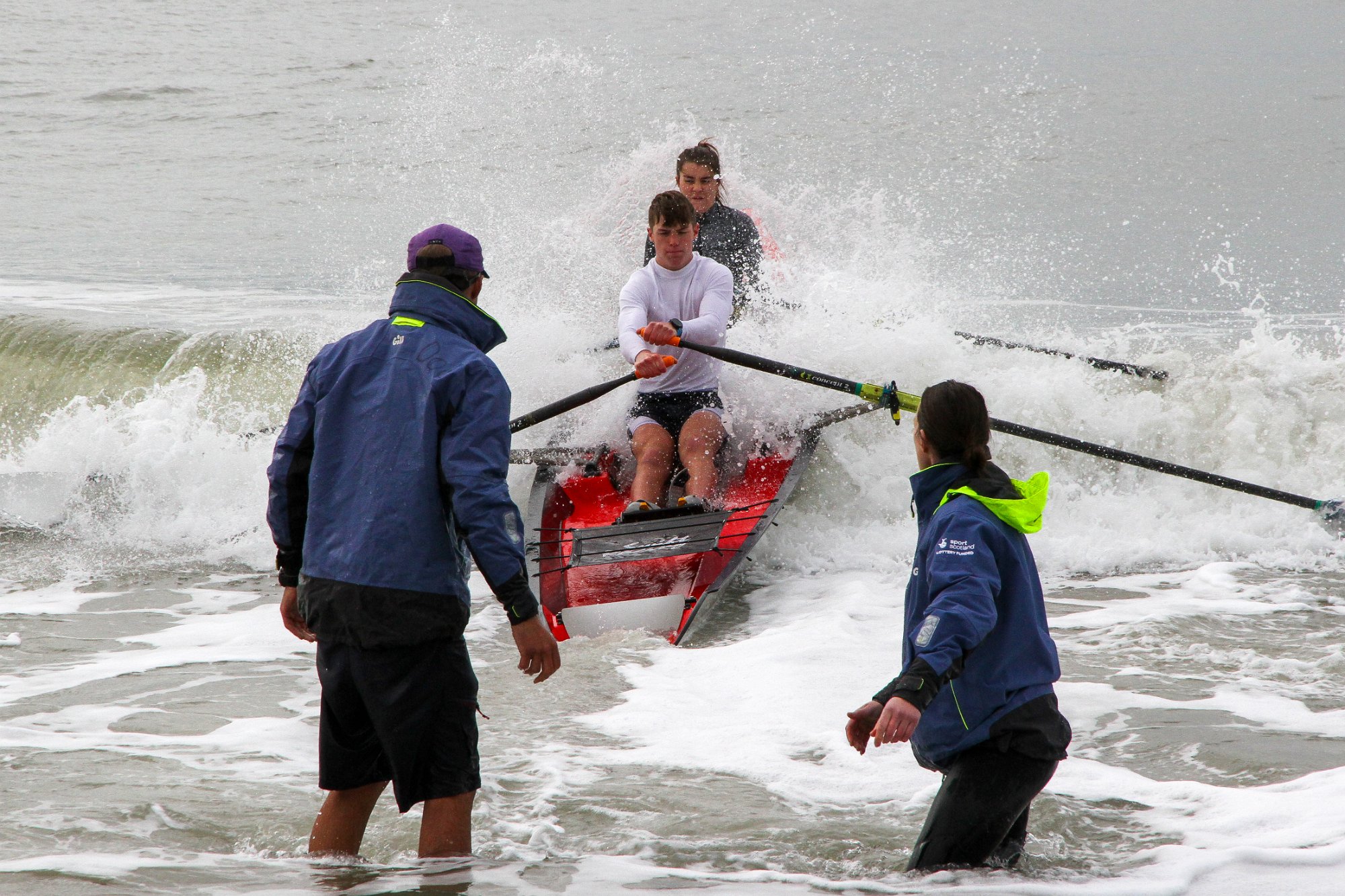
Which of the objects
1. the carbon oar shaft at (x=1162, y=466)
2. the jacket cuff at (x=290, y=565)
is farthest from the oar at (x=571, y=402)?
the jacket cuff at (x=290, y=565)

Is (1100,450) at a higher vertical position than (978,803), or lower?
higher

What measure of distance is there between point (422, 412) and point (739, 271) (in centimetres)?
485

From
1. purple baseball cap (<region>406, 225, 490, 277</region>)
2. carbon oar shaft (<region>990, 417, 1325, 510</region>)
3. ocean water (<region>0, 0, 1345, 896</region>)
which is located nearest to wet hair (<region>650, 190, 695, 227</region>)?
ocean water (<region>0, 0, 1345, 896</region>)

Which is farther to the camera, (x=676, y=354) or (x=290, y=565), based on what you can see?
(x=676, y=354)

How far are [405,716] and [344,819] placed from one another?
1.34 feet

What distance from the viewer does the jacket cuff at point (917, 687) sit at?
2203 mm

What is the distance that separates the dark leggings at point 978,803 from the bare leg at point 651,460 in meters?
3.11

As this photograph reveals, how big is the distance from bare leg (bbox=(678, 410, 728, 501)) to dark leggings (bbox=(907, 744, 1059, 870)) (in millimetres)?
3096

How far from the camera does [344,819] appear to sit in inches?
104

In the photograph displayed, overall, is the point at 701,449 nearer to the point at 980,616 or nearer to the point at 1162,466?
the point at 1162,466

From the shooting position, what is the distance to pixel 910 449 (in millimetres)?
7434

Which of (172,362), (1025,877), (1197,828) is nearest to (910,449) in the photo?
(1197,828)

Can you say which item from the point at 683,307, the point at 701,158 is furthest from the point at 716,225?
the point at 683,307

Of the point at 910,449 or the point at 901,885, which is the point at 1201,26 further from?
the point at 901,885
